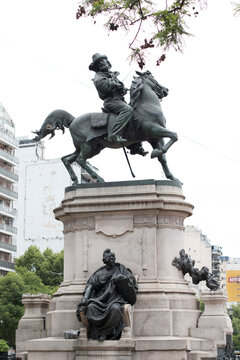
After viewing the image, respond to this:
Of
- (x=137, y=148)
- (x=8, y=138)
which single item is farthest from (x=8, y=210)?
(x=137, y=148)

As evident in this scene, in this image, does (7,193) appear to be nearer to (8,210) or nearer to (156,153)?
(8,210)

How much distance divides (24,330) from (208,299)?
473 cm

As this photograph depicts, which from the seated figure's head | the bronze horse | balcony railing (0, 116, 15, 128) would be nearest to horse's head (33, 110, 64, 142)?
the bronze horse

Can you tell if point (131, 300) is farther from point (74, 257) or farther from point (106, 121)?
point (106, 121)

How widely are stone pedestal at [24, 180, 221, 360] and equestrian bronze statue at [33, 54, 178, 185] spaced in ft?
3.92

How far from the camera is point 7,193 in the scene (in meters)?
77.6

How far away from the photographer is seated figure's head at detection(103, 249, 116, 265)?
17.6m

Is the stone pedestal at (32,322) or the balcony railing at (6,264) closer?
the stone pedestal at (32,322)

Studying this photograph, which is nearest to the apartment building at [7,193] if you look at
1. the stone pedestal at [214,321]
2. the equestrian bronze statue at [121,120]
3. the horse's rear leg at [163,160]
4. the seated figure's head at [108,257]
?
the equestrian bronze statue at [121,120]

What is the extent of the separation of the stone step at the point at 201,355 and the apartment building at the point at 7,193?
2260 inches

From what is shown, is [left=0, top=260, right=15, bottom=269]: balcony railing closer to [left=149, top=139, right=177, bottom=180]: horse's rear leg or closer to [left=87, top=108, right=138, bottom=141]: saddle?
[left=87, top=108, right=138, bottom=141]: saddle

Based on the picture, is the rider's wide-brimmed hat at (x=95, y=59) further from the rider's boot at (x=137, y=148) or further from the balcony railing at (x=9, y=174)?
the balcony railing at (x=9, y=174)

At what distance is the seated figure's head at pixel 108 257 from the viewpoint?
17609 millimetres

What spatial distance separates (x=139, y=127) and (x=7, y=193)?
2325 inches
